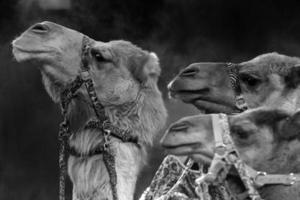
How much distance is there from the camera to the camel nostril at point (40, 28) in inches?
208

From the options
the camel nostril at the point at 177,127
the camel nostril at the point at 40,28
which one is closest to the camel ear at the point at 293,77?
the camel nostril at the point at 177,127

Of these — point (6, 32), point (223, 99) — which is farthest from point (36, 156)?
point (223, 99)

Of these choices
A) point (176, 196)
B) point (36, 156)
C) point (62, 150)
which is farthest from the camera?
point (36, 156)

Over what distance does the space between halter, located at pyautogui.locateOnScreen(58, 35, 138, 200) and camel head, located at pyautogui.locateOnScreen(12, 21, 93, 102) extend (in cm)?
4

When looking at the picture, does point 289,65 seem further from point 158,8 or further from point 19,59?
point 158,8

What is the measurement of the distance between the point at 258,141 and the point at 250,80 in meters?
1.20

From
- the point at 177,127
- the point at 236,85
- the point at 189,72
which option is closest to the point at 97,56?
the point at 189,72

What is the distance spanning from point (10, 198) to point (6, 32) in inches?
63.5

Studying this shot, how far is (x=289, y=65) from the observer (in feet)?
18.4

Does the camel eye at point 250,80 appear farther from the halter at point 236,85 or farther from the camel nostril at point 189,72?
the camel nostril at point 189,72

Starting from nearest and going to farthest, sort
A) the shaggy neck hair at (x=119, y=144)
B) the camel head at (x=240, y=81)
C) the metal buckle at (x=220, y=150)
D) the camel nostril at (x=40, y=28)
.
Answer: the metal buckle at (x=220, y=150) → the shaggy neck hair at (x=119, y=144) → the camel nostril at (x=40, y=28) → the camel head at (x=240, y=81)

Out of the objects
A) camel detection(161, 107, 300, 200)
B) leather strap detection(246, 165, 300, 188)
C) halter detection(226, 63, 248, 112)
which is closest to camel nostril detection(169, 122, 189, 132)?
camel detection(161, 107, 300, 200)

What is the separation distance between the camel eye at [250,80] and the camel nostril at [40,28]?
1.21m

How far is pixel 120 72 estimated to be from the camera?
17.9 feet
